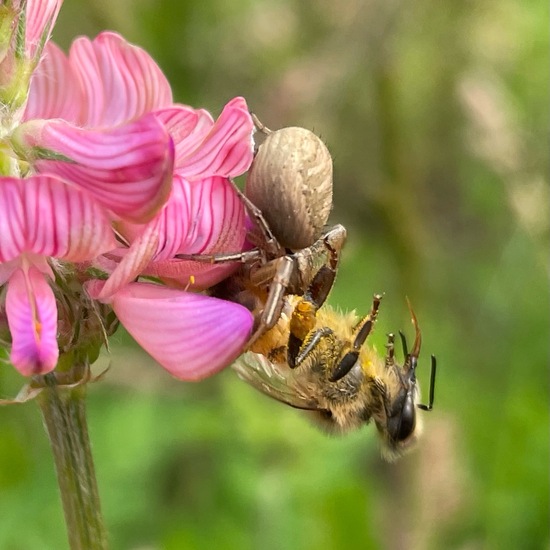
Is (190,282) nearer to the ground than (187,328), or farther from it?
farther from it

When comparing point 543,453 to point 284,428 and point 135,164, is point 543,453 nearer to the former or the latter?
point 284,428

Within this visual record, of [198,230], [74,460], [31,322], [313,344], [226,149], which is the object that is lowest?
[74,460]

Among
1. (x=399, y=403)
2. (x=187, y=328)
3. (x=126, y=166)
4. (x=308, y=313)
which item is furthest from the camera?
(x=399, y=403)

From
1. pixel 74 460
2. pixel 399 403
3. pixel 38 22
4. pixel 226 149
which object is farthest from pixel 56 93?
pixel 399 403

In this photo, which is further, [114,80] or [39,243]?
[114,80]

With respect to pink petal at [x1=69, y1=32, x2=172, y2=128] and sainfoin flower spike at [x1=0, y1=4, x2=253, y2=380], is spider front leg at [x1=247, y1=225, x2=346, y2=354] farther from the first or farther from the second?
pink petal at [x1=69, y1=32, x2=172, y2=128]

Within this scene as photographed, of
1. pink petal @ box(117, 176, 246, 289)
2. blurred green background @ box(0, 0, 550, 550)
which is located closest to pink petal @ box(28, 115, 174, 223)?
pink petal @ box(117, 176, 246, 289)

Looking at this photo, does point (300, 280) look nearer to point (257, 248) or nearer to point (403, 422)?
point (257, 248)

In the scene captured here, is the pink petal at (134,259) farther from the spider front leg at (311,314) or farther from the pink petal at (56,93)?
the pink petal at (56,93)
